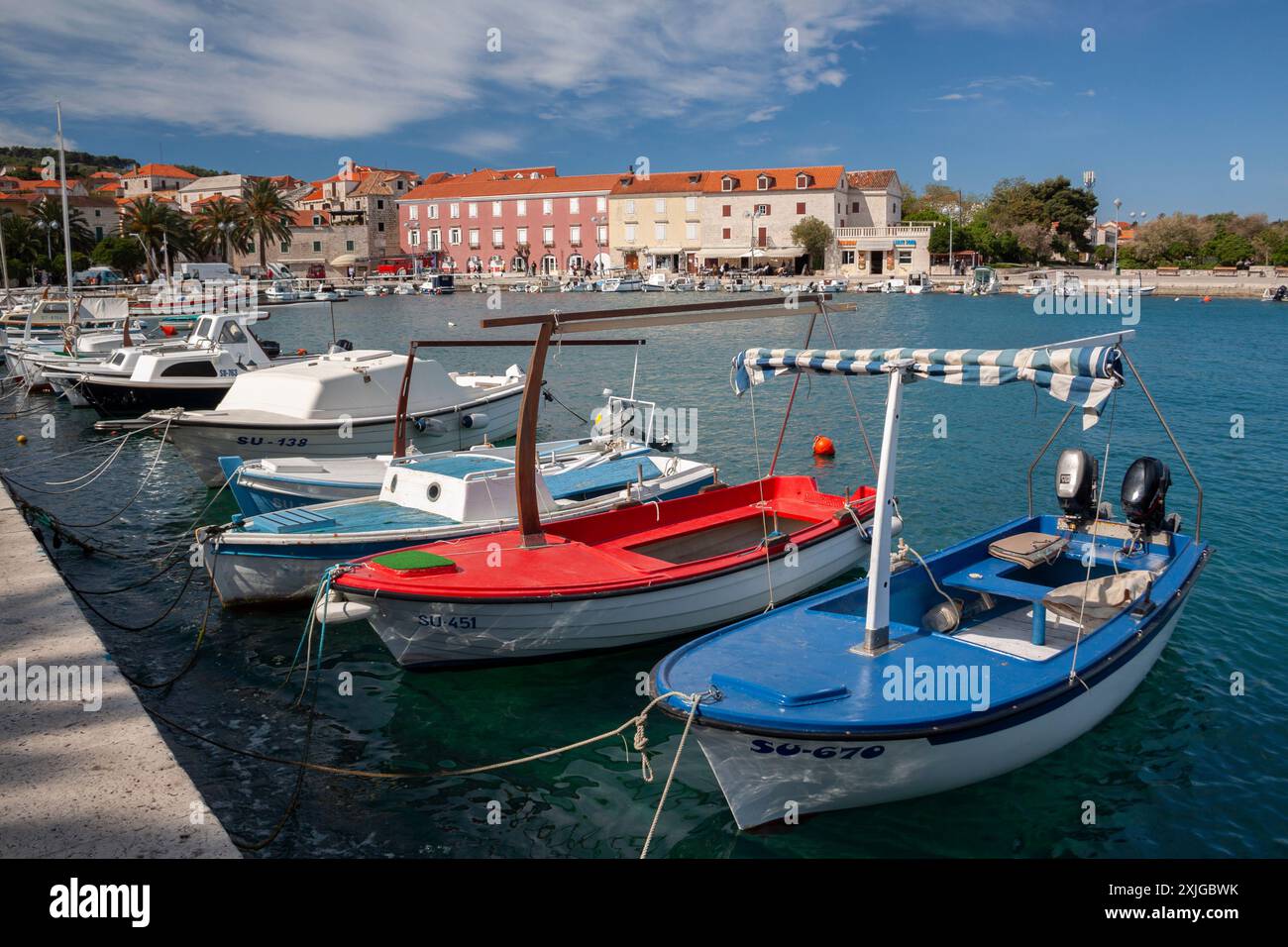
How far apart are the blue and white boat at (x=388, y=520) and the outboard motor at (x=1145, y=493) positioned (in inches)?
240

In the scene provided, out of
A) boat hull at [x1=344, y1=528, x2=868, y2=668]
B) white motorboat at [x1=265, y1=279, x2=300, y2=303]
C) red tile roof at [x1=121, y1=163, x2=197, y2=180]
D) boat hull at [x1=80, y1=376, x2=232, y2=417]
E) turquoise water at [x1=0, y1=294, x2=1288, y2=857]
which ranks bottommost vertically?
turquoise water at [x1=0, y1=294, x2=1288, y2=857]

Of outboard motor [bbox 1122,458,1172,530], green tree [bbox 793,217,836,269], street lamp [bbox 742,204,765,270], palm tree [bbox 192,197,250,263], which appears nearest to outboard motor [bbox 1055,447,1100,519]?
outboard motor [bbox 1122,458,1172,530]

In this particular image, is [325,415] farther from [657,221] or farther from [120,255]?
[657,221]

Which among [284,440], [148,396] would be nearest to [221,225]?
[148,396]

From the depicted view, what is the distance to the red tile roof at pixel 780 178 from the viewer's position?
9481 cm

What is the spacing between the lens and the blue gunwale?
6945mm

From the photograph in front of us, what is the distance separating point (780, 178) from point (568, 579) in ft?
307

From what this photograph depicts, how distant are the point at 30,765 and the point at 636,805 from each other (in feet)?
14.7

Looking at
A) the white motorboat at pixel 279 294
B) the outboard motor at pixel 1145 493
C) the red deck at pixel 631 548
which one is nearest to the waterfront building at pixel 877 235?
the white motorboat at pixel 279 294

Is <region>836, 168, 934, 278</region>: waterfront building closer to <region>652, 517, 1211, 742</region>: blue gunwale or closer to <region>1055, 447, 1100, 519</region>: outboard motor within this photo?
<region>1055, 447, 1100, 519</region>: outboard motor

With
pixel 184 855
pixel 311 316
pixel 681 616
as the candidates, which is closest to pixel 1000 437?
pixel 681 616

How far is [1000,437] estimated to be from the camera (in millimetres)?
24266

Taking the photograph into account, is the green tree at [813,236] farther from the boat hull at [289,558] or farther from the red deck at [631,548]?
the boat hull at [289,558]

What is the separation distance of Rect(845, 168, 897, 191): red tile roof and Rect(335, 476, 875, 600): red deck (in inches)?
3665
